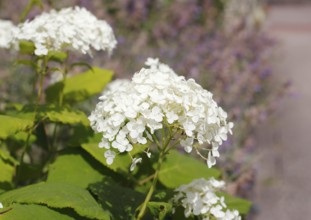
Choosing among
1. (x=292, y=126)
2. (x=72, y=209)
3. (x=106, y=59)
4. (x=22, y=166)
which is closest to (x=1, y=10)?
(x=106, y=59)

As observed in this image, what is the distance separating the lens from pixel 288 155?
15.5 feet

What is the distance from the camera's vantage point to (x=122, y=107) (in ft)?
5.23

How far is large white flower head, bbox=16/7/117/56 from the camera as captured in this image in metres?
1.95

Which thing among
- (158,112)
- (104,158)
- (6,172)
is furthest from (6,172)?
(158,112)

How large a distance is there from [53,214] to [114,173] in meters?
0.58

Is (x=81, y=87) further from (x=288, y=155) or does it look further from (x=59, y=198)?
(x=288, y=155)

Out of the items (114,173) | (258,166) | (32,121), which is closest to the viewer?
(32,121)

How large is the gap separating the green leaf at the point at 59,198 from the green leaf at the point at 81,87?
0.79 meters

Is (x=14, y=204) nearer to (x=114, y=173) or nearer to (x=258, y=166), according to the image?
(x=114, y=173)

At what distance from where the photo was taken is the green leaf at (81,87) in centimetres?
255

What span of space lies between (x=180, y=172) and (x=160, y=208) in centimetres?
58

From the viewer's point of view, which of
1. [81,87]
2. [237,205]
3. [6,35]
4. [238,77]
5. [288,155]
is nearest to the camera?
[237,205]

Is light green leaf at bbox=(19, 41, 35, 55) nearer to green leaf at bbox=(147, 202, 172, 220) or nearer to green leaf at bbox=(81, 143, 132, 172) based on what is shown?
green leaf at bbox=(81, 143, 132, 172)

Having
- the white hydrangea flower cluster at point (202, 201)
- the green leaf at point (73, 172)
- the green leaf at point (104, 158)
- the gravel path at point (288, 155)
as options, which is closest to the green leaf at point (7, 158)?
the green leaf at point (73, 172)
